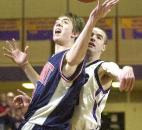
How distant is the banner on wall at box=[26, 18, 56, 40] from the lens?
11.0 m

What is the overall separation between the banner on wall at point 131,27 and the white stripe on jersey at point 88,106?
696 cm

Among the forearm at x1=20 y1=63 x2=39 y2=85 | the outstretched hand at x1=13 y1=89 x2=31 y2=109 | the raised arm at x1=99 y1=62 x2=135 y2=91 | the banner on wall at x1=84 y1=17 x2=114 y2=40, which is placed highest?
the banner on wall at x1=84 y1=17 x2=114 y2=40

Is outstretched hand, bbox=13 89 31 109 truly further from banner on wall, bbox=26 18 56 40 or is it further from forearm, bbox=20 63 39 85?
banner on wall, bbox=26 18 56 40

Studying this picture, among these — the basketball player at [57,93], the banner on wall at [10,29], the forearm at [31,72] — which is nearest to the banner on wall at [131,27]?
the banner on wall at [10,29]

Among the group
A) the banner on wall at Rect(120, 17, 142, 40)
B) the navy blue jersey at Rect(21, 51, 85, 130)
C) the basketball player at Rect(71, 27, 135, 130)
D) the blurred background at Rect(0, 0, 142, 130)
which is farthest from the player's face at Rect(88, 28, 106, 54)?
the banner on wall at Rect(120, 17, 142, 40)

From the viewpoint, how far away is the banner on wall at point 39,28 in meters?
11.0

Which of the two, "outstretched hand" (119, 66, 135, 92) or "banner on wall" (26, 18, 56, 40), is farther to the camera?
"banner on wall" (26, 18, 56, 40)

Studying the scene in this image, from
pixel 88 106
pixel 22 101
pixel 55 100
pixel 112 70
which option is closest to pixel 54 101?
pixel 55 100

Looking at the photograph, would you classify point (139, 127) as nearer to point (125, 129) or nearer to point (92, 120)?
point (125, 129)

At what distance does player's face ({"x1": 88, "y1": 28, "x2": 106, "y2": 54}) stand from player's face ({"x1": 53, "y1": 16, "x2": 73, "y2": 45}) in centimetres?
37

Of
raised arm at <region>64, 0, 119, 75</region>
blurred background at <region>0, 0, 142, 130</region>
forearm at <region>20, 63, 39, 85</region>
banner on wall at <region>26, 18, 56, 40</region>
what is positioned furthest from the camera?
banner on wall at <region>26, 18, 56, 40</region>

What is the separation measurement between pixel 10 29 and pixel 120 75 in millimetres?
8235

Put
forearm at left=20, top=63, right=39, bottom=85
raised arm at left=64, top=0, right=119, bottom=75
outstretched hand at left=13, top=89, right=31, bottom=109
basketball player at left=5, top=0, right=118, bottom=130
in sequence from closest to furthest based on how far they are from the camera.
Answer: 1. raised arm at left=64, top=0, right=119, bottom=75
2. basketball player at left=5, top=0, right=118, bottom=130
3. outstretched hand at left=13, top=89, right=31, bottom=109
4. forearm at left=20, top=63, right=39, bottom=85

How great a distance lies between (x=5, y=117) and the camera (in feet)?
23.4
